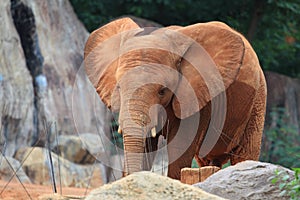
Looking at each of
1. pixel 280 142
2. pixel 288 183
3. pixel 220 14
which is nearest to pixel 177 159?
pixel 288 183

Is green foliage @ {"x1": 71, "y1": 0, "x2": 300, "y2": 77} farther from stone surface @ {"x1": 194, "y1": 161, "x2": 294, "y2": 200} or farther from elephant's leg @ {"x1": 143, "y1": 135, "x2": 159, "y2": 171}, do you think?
stone surface @ {"x1": 194, "y1": 161, "x2": 294, "y2": 200}

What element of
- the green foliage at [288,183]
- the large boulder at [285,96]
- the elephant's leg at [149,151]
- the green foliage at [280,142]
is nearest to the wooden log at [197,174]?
the elephant's leg at [149,151]

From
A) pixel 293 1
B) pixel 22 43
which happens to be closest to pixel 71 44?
pixel 22 43

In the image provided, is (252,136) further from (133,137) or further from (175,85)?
(133,137)

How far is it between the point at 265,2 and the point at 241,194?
42.5ft

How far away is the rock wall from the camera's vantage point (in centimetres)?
1372

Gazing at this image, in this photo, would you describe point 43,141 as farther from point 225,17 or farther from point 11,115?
point 225,17

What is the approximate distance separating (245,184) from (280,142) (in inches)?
408

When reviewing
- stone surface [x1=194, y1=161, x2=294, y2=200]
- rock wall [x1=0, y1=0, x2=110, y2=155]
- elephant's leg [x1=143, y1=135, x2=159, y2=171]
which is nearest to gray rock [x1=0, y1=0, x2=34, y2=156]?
rock wall [x1=0, y1=0, x2=110, y2=155]

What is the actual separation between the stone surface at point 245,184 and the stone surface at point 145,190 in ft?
3.98

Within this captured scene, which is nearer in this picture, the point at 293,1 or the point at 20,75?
the point at 20,75

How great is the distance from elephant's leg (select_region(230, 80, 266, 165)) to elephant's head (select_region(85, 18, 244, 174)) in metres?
1.16

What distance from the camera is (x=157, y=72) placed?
8078 mm

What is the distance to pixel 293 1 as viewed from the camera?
60.6 feet
